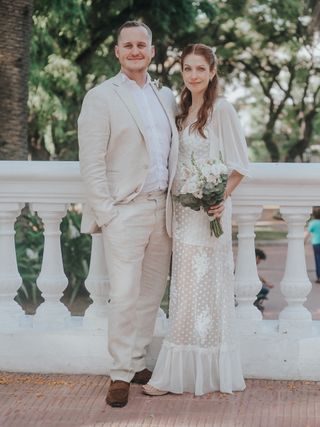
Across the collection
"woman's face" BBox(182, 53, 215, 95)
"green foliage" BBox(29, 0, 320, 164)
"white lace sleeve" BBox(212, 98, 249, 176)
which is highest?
"green foliage" BBox(29, 0, 320, 164)

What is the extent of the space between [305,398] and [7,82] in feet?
23.3

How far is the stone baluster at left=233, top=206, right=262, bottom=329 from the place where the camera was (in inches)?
198

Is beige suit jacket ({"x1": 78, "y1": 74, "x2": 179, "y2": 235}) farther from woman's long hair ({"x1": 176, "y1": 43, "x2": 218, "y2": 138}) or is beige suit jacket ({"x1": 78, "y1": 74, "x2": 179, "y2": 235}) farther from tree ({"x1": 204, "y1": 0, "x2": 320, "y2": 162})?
tree ({"x1": 204, "y1": 0, "x2": 320, "y2": 162})

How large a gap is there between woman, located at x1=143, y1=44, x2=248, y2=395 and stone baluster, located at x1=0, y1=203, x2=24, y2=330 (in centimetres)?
103

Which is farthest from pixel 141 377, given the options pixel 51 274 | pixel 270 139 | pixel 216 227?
pixel 270 139

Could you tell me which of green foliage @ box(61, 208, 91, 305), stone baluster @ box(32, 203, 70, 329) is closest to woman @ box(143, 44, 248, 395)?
stone baluster @ box(32, 203, 70, 329)

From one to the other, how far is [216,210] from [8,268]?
4.74 ft

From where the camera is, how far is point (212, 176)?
172 inches

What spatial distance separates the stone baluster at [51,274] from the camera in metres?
5.09

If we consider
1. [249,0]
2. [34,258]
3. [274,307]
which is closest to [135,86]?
[34,258]

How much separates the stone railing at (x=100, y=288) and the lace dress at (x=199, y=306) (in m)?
0.30

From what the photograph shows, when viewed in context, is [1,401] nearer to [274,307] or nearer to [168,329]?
[168,329]

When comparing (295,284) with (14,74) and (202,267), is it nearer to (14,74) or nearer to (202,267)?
(202,267)

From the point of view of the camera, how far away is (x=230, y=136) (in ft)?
15.2
